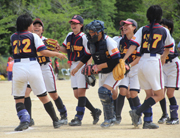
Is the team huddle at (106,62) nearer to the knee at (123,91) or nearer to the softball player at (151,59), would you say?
the softball player at (151,59)

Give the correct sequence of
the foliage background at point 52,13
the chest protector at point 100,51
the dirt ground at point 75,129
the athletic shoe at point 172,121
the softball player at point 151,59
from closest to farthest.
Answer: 1. the dirt ground at point 75,129
2. the softball player at point 151,59
3. the chest protector at point 100,51
4. the athletic shoe at point 172,121
5. the foliage background at point 52,13

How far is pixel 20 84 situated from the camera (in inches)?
207

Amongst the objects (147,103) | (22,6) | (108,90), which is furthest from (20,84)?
(22,6)

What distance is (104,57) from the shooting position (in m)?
5.42

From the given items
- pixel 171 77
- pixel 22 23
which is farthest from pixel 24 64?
pixel 171 77

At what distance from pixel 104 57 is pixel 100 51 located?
0.48 ft

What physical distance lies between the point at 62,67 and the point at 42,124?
71.0 ft

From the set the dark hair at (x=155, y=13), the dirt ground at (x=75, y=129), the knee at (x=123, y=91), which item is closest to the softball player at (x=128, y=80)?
the knee at (x=123, y=91)

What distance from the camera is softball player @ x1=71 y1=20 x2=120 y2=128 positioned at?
5.33 metres

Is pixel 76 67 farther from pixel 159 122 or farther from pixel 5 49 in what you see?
pixel 5 49

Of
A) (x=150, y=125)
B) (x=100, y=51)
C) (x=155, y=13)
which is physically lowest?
(x=150, y=125)

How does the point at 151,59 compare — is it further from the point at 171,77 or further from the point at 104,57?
the point at 171,77

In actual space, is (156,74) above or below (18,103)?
above

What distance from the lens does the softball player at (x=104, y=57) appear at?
5.33m
